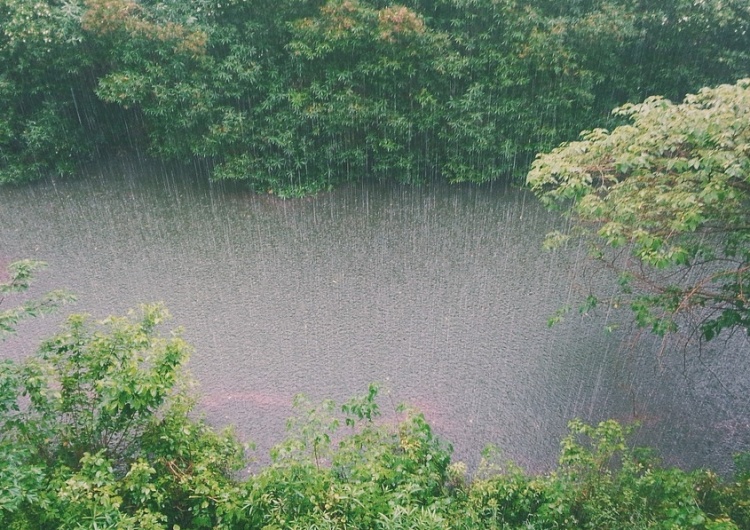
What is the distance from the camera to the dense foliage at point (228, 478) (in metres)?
3.18

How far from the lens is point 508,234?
9133 mm

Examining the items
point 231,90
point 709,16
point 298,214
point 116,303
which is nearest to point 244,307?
point 116,303

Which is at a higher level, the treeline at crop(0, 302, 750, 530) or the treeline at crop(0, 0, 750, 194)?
the treeline at crop(0, 0, 750, 194)

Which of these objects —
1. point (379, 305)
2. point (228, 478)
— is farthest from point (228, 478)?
point (379, 305)

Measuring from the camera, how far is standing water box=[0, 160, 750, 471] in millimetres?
5832

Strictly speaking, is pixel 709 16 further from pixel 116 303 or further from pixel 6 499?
pixel 6 499

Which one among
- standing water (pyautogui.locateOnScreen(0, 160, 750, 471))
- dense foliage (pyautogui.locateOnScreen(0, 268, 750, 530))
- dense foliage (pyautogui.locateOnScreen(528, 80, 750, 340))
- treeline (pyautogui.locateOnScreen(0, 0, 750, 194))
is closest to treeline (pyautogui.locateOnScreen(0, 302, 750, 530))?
dense foliage (pyautogui.locateOnScreen(0, 268, 750, 530))

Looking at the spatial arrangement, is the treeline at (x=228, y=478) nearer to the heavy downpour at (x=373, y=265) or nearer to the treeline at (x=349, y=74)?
the heavy downpour at (x=373, y=265)

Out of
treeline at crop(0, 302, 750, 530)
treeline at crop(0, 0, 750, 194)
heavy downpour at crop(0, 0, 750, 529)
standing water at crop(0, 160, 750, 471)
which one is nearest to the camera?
treeline at crop(0, 302, 750, 530)

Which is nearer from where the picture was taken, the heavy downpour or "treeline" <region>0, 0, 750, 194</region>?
the heavy downpour

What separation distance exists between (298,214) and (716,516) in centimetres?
787

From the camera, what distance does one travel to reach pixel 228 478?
4.31m

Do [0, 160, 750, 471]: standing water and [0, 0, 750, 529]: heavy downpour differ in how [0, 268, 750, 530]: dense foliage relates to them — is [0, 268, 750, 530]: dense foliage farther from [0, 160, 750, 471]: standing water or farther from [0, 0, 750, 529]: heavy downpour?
[0, 160, 750, 471]: standing water

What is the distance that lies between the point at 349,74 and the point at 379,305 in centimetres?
445
